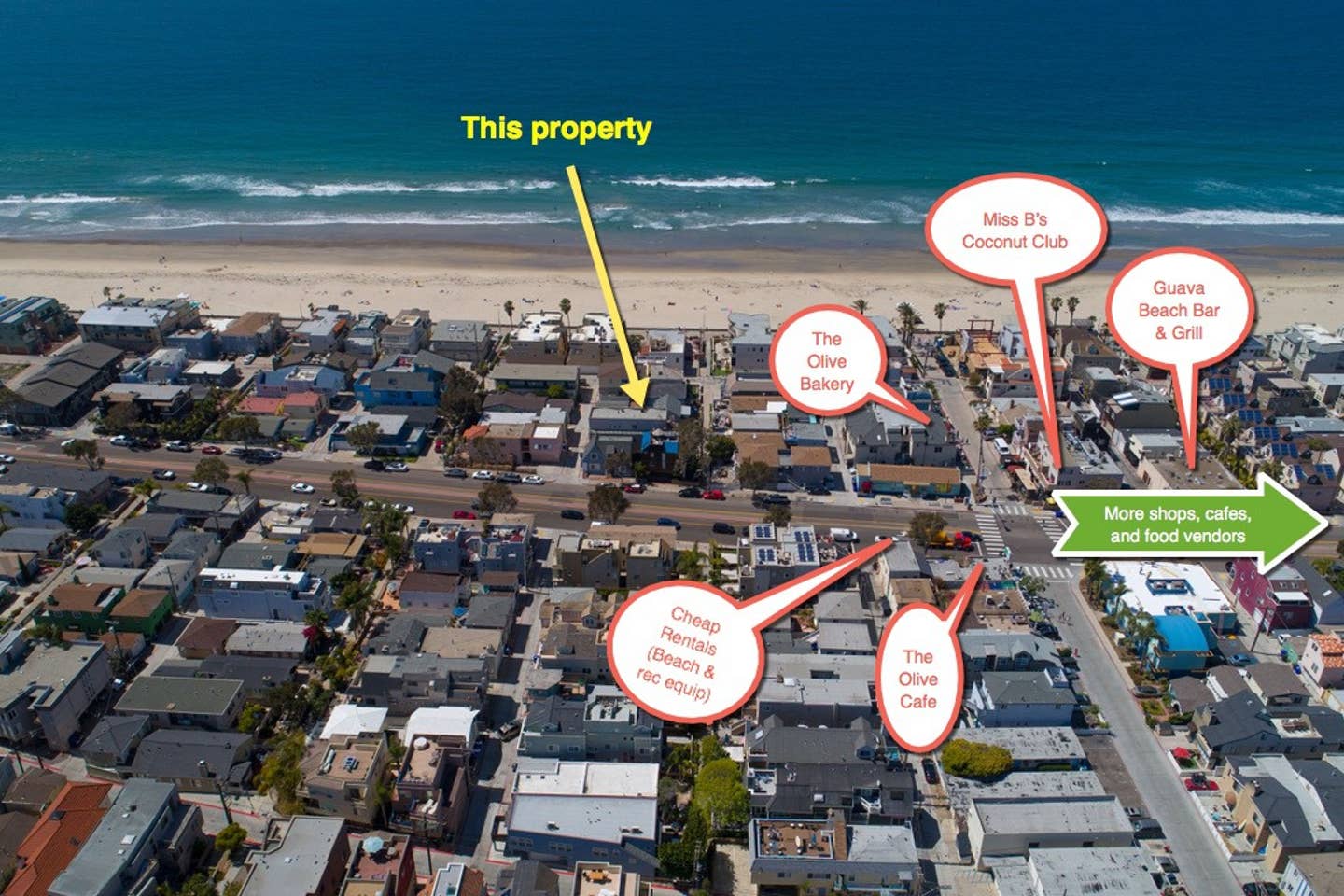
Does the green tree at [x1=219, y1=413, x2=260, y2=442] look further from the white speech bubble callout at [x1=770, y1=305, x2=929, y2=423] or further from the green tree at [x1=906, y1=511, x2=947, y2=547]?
the green tree at [x1=906, y1=511, x2=947, y2=547]

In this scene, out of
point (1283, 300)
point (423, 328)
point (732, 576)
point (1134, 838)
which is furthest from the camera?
point (1283, 300)

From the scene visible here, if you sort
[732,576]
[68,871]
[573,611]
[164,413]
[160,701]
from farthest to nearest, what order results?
[164,413] < [732,576] < [573,611] < [160,701] < [68,871]

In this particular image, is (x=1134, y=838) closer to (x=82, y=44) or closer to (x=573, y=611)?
(x=573, y=611)

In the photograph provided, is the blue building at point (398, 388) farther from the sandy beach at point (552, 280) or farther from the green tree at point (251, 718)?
the green tree at point (251, 718)

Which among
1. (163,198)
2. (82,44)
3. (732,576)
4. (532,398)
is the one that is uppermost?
(82,44)

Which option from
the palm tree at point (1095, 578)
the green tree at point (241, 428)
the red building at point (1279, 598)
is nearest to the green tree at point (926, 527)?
the palm tree at point (1095, 578)

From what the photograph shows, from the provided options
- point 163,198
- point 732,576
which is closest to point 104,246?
point 163,198

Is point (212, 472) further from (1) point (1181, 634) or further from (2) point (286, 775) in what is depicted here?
(1) point (1181, 634)
